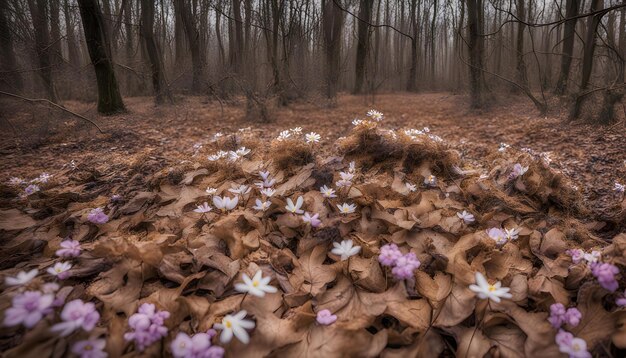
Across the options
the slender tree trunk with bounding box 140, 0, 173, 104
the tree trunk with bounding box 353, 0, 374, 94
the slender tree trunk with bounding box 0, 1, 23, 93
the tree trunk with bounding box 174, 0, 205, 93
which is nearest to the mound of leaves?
the slender tree trunk with bounding box 0, 1, 23, 93

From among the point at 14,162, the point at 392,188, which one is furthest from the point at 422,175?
the point at 14,162

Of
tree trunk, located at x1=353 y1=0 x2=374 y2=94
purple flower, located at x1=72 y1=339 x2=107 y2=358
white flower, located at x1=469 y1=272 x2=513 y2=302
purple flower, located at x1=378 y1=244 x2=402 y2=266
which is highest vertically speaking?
tree trunk, located at x1=353 y1=0 x2=374 y2=94

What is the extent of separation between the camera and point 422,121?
19.0 feet

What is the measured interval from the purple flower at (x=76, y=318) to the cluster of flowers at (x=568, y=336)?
103 centimetres

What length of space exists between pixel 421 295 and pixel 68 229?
1.41 meters

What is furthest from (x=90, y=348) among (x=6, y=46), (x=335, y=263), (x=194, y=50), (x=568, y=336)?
(x=194, y=50)

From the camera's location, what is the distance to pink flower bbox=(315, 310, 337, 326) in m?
0.88

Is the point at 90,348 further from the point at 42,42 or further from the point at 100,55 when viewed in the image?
the point at 42,42

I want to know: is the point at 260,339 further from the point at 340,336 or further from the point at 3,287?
the point at 3,287

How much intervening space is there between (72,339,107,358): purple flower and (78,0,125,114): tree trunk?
618 centimetres

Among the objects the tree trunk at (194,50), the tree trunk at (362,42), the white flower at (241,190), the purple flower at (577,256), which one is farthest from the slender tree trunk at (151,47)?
the purple flower at (577,256)

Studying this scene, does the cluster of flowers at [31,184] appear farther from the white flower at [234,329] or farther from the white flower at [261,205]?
the white flower at [234,329]

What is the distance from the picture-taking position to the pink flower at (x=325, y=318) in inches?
34.7

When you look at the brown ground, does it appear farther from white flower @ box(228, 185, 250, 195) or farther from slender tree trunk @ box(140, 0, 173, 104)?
slender tree trunk @ box(140, 0, 173, 104)
